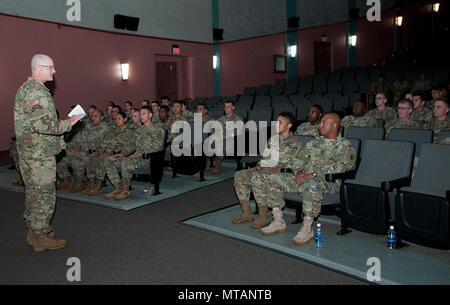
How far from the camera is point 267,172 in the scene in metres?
3.56

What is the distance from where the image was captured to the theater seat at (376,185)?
2996 mm

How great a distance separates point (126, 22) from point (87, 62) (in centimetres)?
161

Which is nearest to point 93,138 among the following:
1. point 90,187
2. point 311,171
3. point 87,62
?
point 90,187

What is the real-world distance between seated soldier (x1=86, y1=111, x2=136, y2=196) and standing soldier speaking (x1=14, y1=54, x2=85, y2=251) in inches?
66.4

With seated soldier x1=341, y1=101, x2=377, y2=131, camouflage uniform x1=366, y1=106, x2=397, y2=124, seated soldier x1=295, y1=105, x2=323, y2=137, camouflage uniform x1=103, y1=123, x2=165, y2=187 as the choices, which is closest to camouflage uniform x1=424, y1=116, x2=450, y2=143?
seated soldier x1=341, y1=101, x2=377, y2=131

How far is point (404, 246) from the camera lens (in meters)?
3.08

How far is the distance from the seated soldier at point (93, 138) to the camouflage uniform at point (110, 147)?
0.08ft

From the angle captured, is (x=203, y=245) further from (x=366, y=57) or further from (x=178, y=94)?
(x=366, y=57)

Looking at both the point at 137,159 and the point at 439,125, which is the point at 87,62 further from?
the point at 439,125

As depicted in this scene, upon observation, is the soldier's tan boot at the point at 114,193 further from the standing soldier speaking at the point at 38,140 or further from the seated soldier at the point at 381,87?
the seated soldier at the point at 381,87

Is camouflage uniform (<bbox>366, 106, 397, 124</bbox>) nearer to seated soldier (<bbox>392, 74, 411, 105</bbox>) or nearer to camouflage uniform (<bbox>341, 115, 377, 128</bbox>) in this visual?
camouflage uniform (<bbox>341, 115, 377, 128</bbox>)

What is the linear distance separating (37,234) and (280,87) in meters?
8.94

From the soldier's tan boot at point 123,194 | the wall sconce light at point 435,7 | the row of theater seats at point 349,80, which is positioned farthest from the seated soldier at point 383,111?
the wall sconce light at point 435,7

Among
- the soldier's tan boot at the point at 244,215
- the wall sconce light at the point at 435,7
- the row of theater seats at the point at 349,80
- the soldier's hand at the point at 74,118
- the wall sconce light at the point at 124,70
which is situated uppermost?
the wall sconce light at the point at 435,7
